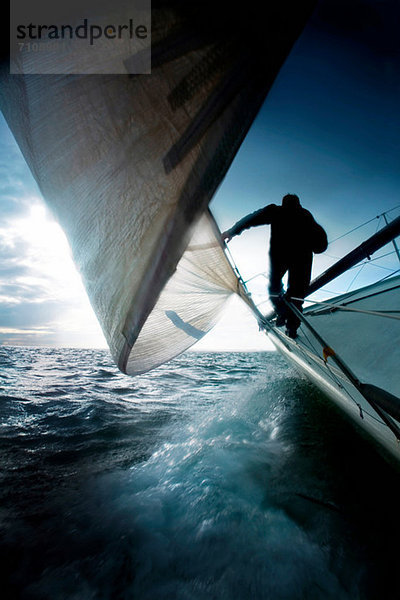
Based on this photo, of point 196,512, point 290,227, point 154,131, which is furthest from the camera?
point 290,227

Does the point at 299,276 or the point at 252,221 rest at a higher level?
the point at 252,221

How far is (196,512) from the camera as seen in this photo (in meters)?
2.16

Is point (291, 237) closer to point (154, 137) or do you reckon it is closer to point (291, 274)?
point (291, 274)

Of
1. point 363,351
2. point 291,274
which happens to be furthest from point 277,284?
point 363,351

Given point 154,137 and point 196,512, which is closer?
point 154,137

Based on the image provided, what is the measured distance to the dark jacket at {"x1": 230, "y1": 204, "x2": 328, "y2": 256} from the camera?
235 cm

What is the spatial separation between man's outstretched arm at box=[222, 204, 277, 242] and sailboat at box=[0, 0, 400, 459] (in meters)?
0.64

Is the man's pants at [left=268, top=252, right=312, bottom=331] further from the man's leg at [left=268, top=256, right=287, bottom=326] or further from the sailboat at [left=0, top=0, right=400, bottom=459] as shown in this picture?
the sailboat at [left=0, top=0, right=400, bottom=459]

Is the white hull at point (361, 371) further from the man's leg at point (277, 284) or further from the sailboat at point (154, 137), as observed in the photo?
the man's leg at point (277, 284)

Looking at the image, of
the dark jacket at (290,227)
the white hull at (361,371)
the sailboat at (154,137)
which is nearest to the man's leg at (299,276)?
the dark jacket at (290,227)

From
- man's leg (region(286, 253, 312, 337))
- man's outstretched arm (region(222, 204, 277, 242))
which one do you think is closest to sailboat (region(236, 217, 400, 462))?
man's leg (region(286, 253, 312, 337))

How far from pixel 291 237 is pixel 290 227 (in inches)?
4.7

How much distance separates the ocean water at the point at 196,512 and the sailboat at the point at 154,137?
956mm

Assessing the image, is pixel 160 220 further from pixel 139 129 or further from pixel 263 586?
pixel 263 586
